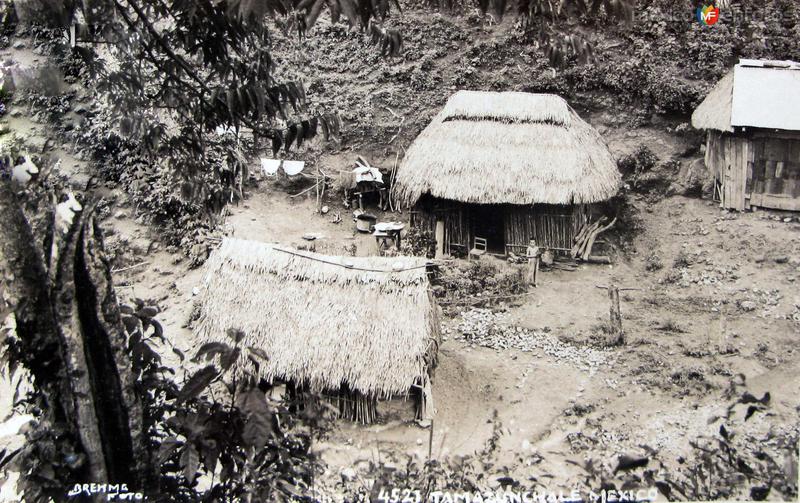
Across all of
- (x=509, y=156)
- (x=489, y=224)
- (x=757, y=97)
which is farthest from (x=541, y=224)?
(x=757, y=97)

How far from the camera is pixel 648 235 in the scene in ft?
15.7

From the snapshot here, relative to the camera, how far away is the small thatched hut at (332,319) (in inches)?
219

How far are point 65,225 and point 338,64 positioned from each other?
3.31 m

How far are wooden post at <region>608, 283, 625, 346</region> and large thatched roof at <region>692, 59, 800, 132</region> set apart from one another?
1614 mm

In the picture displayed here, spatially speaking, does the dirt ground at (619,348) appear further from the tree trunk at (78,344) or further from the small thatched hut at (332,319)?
the tree trunk at (78,344)

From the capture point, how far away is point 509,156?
6.57 m

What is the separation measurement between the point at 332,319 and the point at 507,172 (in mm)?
2720

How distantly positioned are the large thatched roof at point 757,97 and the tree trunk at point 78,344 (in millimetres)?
3585

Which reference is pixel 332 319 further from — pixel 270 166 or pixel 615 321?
pixel 615 321

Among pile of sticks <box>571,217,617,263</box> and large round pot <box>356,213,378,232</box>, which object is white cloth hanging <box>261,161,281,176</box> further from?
pile of sticks <box>571,217,617,263</box>

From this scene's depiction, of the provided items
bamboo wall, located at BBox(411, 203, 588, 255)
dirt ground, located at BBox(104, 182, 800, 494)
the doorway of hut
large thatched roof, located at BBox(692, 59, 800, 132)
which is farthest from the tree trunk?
the doorway of hut

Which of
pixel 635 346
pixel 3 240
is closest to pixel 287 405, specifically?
pixel 3 240

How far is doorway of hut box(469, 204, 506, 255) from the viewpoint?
23.4 feet

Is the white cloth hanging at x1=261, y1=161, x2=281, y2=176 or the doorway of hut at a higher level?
the white cloth hanging at x1=261, y1=161, x2=281, y2=176
